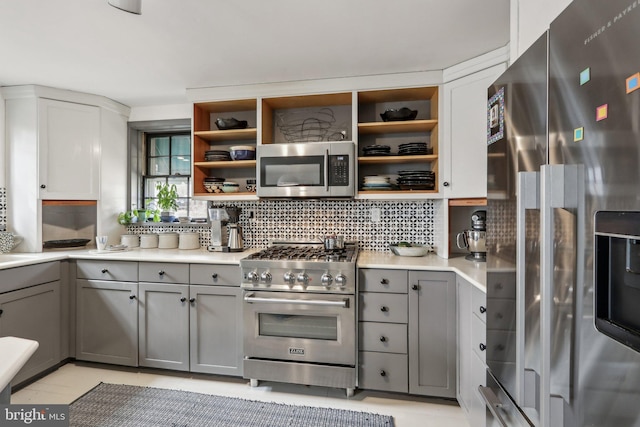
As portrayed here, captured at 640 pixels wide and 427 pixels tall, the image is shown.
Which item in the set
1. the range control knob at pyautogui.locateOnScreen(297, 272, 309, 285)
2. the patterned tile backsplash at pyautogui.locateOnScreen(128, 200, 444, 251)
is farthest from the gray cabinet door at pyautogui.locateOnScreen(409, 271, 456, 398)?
the range control knob at pyautogui.locateOnScreen(297, 272, 309, 285)

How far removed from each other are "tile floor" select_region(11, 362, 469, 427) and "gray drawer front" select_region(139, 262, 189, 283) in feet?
2.47

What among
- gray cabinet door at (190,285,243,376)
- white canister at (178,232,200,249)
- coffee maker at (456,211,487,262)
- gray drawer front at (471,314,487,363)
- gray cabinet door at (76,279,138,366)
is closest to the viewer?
gray drawer front at (471,314,487,363)

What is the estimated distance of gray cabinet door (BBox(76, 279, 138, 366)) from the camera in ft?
8.39

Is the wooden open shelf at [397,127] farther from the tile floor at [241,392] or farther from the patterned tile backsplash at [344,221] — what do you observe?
the tile floor at [241,392]

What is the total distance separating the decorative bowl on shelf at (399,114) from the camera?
2615mm

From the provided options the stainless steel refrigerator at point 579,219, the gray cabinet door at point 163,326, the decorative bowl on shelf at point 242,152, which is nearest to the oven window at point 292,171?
the decorative bowl on shelf at point 242,152

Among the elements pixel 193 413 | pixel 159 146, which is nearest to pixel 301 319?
pixel 193 413

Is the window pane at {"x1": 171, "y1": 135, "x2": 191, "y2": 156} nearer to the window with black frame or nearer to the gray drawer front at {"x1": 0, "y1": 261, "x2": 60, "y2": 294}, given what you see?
the window with black frame

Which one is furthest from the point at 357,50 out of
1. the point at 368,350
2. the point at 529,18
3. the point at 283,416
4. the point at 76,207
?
the point at 76,207

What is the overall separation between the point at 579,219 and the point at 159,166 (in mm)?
3628

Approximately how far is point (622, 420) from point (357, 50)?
2.21 m

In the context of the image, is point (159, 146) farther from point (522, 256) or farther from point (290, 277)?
point (522, 256)

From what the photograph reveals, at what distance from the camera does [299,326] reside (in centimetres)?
232

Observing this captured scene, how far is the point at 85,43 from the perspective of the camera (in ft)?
6.93
